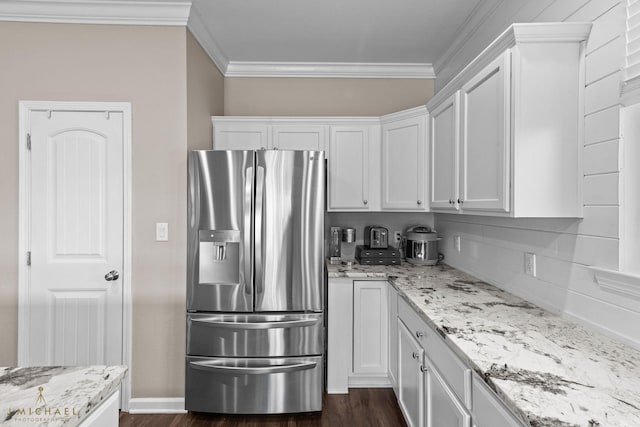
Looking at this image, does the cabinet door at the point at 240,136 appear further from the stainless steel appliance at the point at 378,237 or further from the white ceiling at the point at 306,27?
the stainless steel appliance at the point at 378,237

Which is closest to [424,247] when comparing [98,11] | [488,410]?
[488,410]

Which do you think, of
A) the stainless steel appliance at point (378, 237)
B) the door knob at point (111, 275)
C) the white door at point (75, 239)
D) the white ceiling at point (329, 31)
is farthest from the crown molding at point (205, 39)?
the stainless steel appliance at point (378, 237)

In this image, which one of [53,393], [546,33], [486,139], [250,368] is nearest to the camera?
[53,393]

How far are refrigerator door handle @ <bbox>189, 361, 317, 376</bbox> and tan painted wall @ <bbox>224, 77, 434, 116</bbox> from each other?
7.21ft

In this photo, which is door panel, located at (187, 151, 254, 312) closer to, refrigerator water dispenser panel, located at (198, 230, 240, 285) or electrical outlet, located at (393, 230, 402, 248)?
refrigerator water dispenser panel, located at (198, 230, 240, 285)

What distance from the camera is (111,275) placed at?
242 centimetres

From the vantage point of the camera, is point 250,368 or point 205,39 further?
point 205,39

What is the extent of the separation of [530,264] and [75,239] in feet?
9.15

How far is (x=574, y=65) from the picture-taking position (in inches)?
58.5

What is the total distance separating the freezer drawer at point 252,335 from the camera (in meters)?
2.34

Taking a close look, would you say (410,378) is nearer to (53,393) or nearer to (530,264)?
(530,264)

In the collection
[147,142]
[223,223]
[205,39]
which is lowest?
[223,223]

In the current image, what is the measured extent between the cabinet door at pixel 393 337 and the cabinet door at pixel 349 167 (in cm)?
85

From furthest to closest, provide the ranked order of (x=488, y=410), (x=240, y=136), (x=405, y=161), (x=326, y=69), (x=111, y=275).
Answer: (x=326, y=69) → (x=240, y=136) → (x=405, y=161) → (x=111, y=275) → (x=488, y=410)
